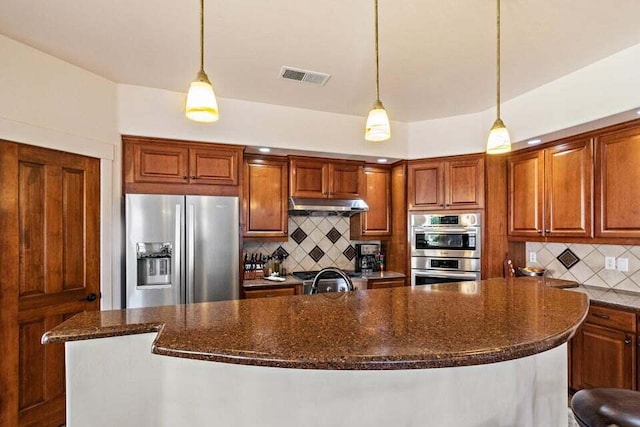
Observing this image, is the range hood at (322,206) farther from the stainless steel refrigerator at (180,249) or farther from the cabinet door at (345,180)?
the stainless steel refrigerator at (180,249)

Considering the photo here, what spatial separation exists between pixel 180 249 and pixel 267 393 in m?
2.19

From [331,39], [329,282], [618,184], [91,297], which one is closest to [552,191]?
[618,184]

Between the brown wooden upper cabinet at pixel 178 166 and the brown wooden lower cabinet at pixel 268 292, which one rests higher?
the brown wooden upper cabinet at pixel 178 166

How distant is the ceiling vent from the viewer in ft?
8.99

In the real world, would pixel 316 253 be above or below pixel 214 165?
below

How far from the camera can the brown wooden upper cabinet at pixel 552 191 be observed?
2896 millimetres

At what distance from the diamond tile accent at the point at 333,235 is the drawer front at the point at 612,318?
252cm

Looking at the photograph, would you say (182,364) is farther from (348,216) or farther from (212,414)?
(348,216)

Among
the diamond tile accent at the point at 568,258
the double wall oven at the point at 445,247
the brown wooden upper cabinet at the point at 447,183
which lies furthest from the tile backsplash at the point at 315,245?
the diamond tile accent at the point at 568,258

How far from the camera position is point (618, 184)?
2.66 meters

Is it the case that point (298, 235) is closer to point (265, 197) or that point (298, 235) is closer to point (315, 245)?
point (315, 245)

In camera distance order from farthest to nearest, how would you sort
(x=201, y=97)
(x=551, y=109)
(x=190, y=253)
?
(x=190, y=253)
(x=551, y=109)
(x=201, y=97)

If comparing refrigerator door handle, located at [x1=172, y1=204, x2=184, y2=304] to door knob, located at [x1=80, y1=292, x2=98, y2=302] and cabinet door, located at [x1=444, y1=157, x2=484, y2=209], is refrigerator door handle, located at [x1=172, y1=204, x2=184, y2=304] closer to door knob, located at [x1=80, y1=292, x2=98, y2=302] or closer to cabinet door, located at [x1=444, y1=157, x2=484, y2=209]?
door knob, located at [x1=80, y1=292, x2=98, y2=302]

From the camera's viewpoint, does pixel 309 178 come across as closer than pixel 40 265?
No
